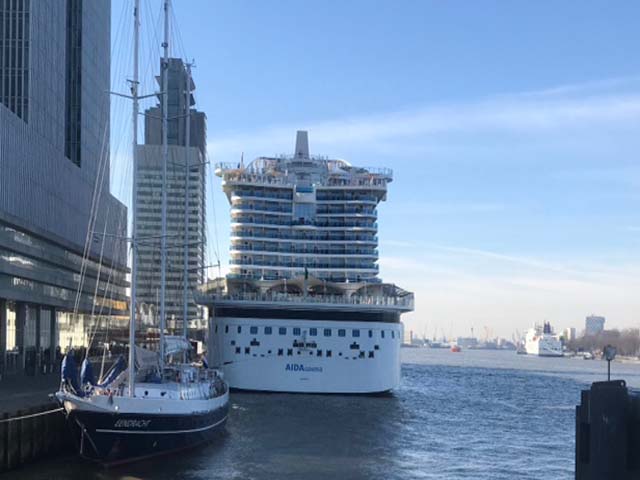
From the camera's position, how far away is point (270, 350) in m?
56.3

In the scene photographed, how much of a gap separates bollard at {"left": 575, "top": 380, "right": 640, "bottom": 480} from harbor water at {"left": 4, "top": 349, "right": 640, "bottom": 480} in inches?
656

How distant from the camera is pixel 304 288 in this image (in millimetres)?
62656

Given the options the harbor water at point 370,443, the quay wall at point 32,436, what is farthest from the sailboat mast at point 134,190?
the harbor water at point 370,443

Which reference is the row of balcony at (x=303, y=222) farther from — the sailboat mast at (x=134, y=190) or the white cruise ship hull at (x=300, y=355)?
the sailboat mast at (x=134, y=190)

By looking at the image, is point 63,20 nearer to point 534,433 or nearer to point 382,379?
point 382,379

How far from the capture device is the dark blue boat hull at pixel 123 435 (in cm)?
3019

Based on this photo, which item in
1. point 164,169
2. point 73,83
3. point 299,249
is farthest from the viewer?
point 73,83

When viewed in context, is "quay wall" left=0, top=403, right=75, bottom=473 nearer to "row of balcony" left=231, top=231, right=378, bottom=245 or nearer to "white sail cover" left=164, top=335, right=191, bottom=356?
"white sail cover" left=164, top=335, right=191, bottom=356

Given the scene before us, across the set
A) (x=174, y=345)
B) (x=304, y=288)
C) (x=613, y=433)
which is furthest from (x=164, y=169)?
(x=613, y=433)

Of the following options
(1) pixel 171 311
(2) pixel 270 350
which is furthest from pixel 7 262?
(1) pixel 171 311

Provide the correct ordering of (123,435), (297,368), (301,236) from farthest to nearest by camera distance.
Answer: (301,236), (297,368), (123,435)

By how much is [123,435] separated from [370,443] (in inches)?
520

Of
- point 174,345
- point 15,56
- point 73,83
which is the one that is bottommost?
point 174,345

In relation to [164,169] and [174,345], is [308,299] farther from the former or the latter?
[164,169]
